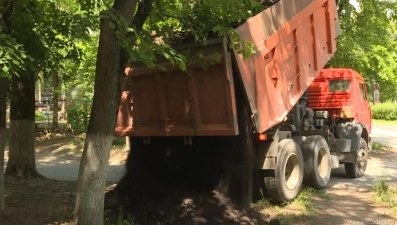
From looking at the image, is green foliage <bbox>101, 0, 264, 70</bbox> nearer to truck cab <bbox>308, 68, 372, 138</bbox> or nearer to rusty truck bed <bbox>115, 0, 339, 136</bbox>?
rusty truck bed <bbox>115, 0, 339, 136</bbox>

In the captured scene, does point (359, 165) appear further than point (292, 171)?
Yes

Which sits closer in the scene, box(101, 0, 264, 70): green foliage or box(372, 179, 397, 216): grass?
box(101, 0, 264, 70): green foliage

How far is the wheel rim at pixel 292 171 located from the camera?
7547mm

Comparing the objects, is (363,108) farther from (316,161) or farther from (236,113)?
(236,113)

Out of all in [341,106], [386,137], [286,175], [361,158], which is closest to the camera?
[286,175]

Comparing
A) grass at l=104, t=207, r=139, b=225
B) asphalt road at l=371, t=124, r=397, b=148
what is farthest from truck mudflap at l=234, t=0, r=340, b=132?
asphalt road at l=371, t=124, r=397, b=148

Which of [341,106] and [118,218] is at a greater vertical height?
[341,106]

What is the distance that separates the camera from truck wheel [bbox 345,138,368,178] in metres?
10.5

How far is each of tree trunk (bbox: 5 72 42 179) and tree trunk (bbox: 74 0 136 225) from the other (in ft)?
14.3

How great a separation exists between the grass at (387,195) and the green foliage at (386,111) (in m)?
32.4

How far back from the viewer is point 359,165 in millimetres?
10727

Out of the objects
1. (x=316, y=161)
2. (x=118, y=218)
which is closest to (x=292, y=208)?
(x=316, y=161)

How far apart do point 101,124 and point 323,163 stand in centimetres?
540

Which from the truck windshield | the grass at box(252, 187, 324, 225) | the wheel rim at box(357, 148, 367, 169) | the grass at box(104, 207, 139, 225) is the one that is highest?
the truck windshield
